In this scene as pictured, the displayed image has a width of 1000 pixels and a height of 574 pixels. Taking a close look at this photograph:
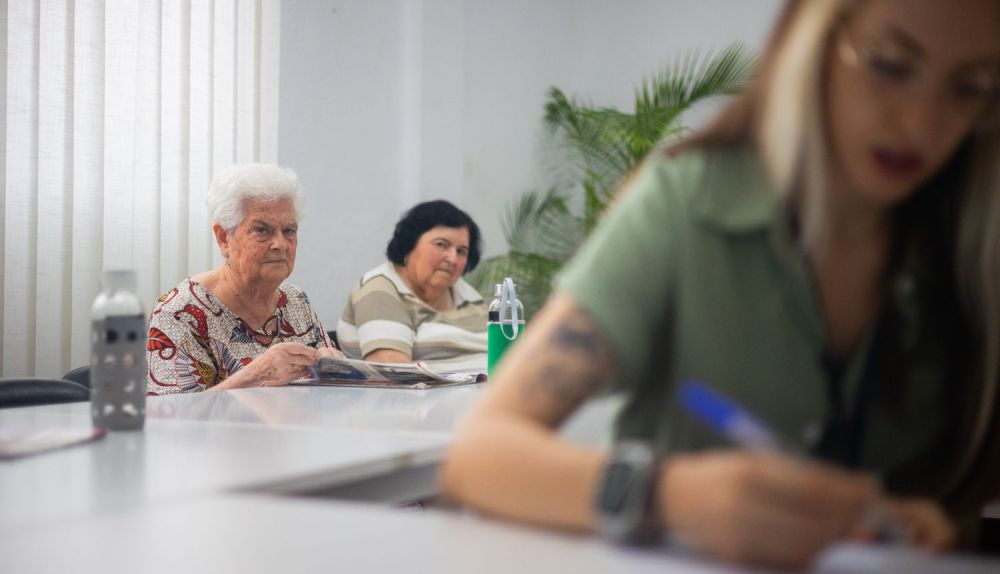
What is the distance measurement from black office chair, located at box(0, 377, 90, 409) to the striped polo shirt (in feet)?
4.12

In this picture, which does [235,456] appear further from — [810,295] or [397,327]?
[397,327]

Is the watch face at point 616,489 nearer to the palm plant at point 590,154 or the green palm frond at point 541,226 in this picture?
the palm plant at point 590,154

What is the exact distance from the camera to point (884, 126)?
2.92ft

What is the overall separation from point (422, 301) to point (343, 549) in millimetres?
3058

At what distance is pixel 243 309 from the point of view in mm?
3039

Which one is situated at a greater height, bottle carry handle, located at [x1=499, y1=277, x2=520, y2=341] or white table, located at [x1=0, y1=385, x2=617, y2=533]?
bottle carry handle, located at [x1=499, y1=277, x2=520, y2=341]

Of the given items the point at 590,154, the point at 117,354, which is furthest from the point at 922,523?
the point at 590,154

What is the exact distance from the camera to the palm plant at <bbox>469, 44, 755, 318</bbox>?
5.47 meters

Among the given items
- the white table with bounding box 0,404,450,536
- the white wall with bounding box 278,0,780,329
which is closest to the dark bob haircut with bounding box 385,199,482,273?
the white wall with bounding box 278,0,780,329

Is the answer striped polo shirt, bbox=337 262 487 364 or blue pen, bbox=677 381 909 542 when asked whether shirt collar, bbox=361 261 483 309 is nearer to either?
striped polo shirt, bbox=337 262 487 364

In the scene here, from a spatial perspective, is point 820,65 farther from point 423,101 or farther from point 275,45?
point 423,101

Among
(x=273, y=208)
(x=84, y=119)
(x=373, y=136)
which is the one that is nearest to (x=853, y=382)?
(x=273, y=208)

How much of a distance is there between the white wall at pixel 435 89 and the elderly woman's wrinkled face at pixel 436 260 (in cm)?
108

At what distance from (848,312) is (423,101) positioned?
4.53m
